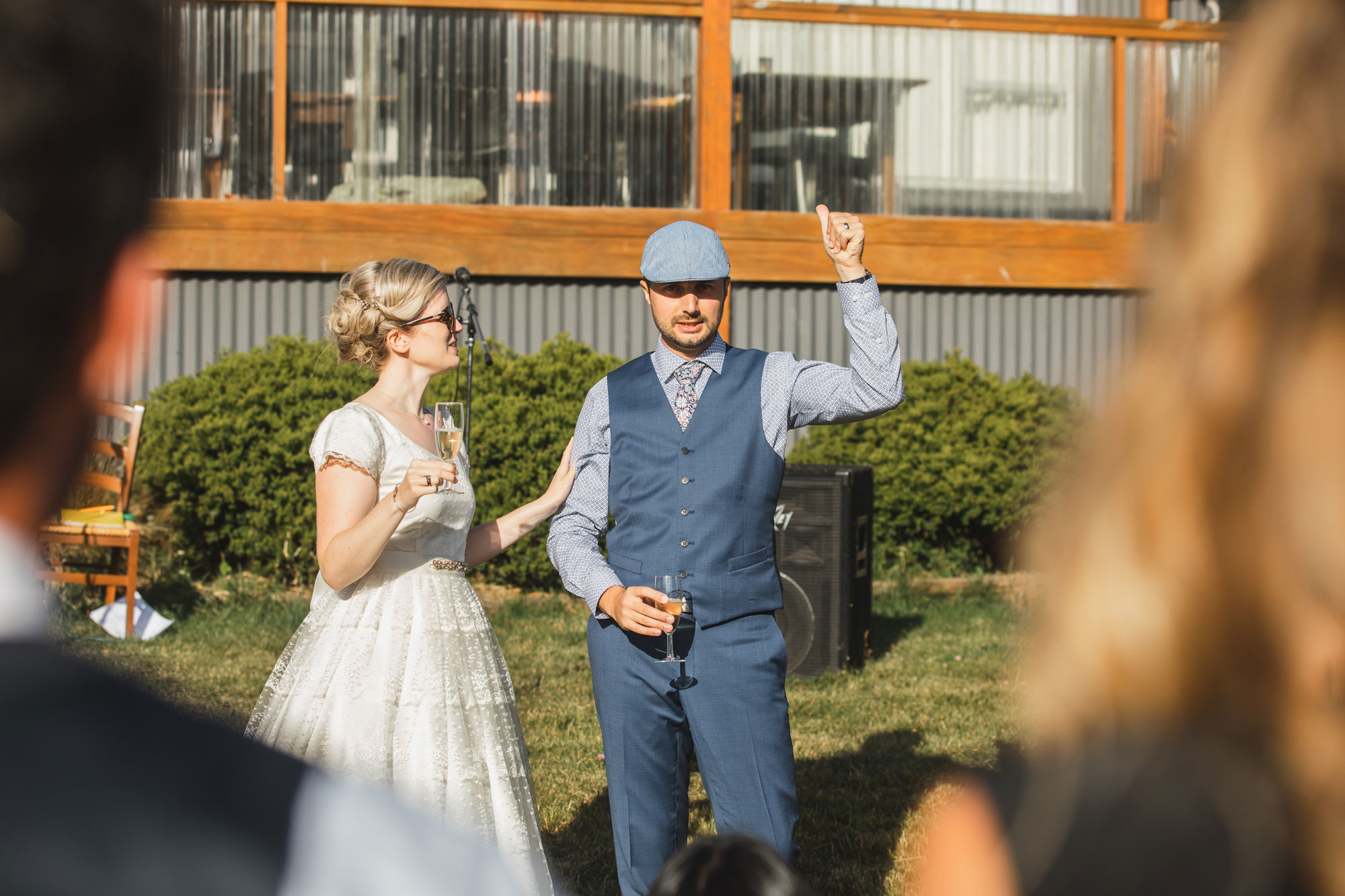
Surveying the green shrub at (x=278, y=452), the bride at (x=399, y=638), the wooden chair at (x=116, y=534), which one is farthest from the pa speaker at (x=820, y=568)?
the wooden chair at (x=116, y=534)

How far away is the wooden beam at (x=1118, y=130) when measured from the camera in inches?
434

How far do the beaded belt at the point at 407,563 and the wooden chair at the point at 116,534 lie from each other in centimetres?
504

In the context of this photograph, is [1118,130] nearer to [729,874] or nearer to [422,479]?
[422,479]

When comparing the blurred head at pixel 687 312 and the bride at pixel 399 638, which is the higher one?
the blurred head at pixel 687 312

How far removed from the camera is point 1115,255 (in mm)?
10836

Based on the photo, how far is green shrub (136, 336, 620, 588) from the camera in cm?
907

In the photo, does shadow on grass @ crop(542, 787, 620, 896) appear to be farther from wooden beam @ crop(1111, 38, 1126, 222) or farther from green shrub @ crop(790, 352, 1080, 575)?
wooden beam @ crop(1111, 38, 1126, 222)

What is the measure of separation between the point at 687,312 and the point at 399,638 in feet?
4.49

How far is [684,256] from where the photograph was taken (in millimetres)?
3881

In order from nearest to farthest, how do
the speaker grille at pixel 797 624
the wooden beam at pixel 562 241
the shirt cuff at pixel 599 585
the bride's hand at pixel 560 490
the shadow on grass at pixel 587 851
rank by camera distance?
the shirt cuff at pixel 599 585
the bride's hand at pixel 560 490
the shadow on grass at pixel 587 851
the speaker grille at pixel 797 624
the wooden beam at pixel 562 241

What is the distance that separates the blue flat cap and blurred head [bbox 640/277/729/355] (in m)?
0.03

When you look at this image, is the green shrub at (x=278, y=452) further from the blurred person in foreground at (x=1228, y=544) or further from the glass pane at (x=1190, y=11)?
the blurred person in foreground at (x=1228, y=544)

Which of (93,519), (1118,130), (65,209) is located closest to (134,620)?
(93,519)

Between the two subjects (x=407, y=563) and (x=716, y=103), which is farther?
(x=716, y=103)
